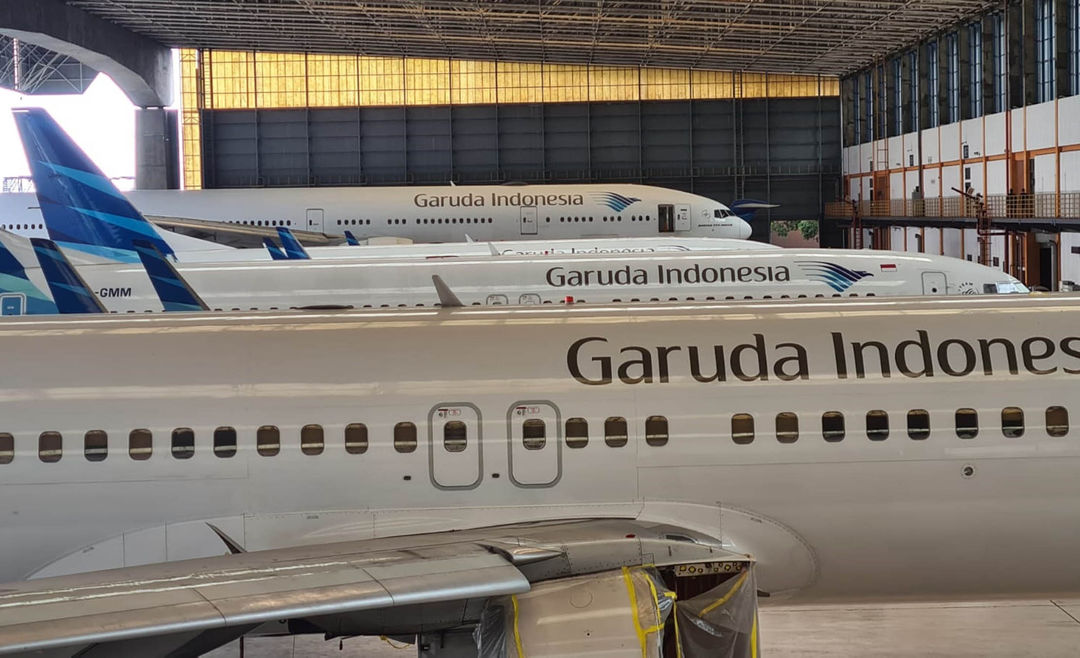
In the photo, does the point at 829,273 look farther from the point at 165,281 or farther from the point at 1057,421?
the point at 1057,421

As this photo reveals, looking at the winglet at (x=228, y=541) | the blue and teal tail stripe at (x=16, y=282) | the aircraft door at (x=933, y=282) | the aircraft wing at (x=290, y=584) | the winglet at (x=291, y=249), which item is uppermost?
the winglet at (x=291, y=249)

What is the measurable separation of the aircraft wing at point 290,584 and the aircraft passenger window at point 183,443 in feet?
5.33

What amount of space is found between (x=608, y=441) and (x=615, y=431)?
0.34 ft

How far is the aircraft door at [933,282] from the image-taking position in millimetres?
25438

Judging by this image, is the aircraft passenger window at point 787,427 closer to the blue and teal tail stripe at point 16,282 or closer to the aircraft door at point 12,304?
the blue and teal tail stripe at point 16,282

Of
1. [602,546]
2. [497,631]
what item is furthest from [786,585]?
[497,631]

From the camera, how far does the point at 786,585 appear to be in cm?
1029

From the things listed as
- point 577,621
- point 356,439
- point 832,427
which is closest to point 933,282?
point 832,427

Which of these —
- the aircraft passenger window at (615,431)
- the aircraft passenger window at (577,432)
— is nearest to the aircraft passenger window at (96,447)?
the aircraft passenger window at (577,432)

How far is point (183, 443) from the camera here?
1039 cm

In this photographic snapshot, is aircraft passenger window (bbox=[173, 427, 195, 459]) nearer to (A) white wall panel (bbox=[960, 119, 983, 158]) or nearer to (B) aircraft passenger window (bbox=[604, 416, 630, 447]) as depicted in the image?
(B) aircraft passenger window (bbox=[604, 416, 630, 447])

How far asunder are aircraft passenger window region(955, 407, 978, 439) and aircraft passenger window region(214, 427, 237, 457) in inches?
239

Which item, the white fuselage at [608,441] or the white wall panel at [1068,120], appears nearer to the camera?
the white fuselage at [608,441]

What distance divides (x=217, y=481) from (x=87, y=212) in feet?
62.3
